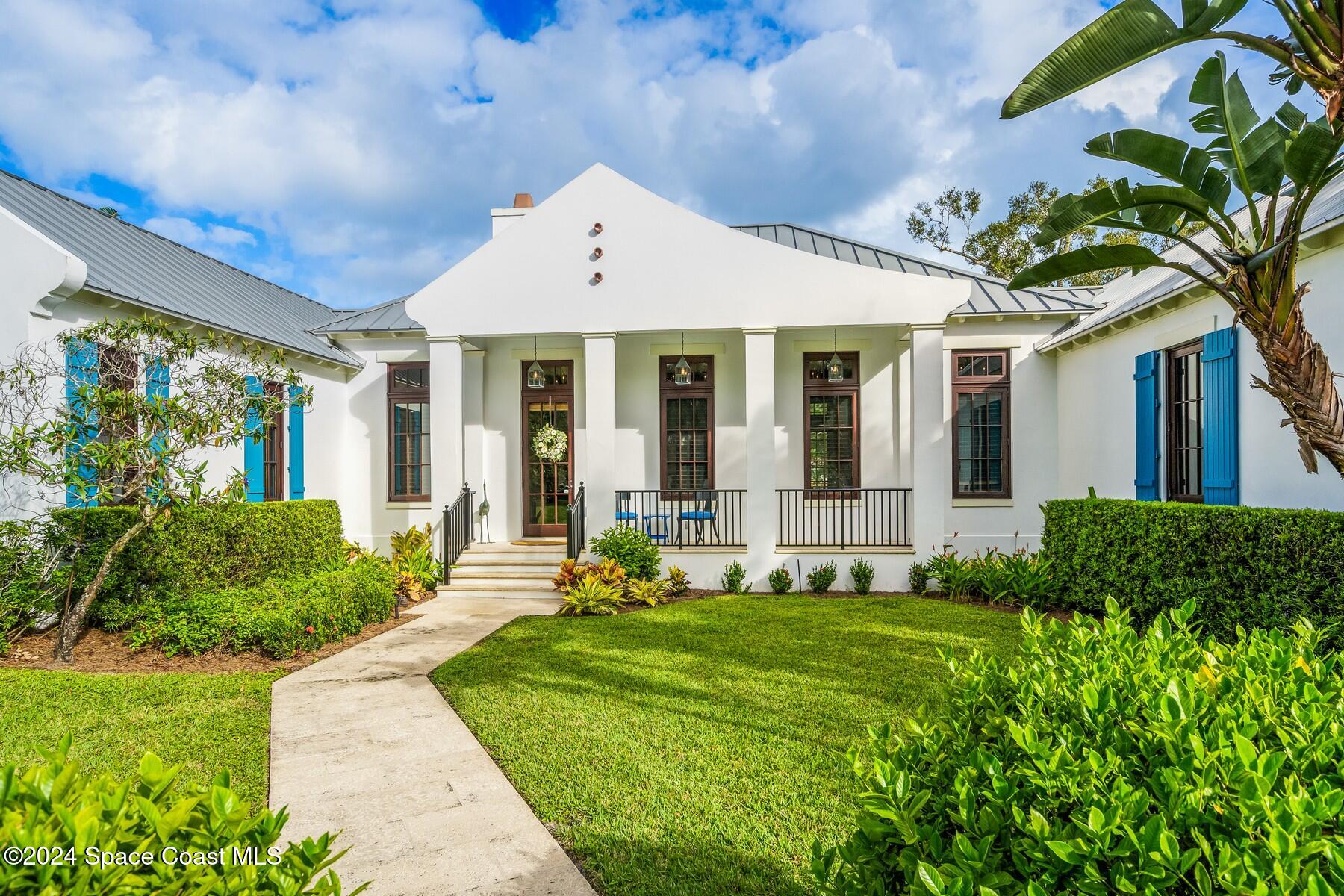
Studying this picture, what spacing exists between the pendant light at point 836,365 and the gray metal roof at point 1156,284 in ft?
10.1

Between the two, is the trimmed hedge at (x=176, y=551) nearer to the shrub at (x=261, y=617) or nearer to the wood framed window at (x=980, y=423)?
the shrub at (x=261, y=617)

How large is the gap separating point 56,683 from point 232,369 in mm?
3114

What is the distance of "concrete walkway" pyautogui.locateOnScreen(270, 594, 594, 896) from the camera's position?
281cm

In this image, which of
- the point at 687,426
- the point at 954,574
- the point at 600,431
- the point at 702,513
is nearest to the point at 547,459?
the point at 600,431

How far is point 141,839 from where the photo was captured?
1.28 meters

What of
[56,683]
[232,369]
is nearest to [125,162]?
[232,369]

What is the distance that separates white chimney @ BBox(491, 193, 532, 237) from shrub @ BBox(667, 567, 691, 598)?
668cm

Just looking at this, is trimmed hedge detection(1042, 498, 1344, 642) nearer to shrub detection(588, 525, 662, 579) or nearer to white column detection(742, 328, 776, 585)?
white column detection(742, 328, 776, 585)

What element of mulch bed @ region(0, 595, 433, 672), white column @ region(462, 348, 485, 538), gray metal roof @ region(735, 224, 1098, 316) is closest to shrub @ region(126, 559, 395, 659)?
mulch bed @ region(0, 595, 433, 672)

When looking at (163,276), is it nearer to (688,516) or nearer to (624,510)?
(624,510)

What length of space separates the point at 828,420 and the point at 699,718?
7430 millimetres

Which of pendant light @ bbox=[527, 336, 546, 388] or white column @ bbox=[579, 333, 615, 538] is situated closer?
white column @ bbox=[579, 333, 615, 538]

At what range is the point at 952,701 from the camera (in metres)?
2.06

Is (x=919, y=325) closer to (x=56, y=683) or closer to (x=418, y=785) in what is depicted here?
(x=418, y=785)
